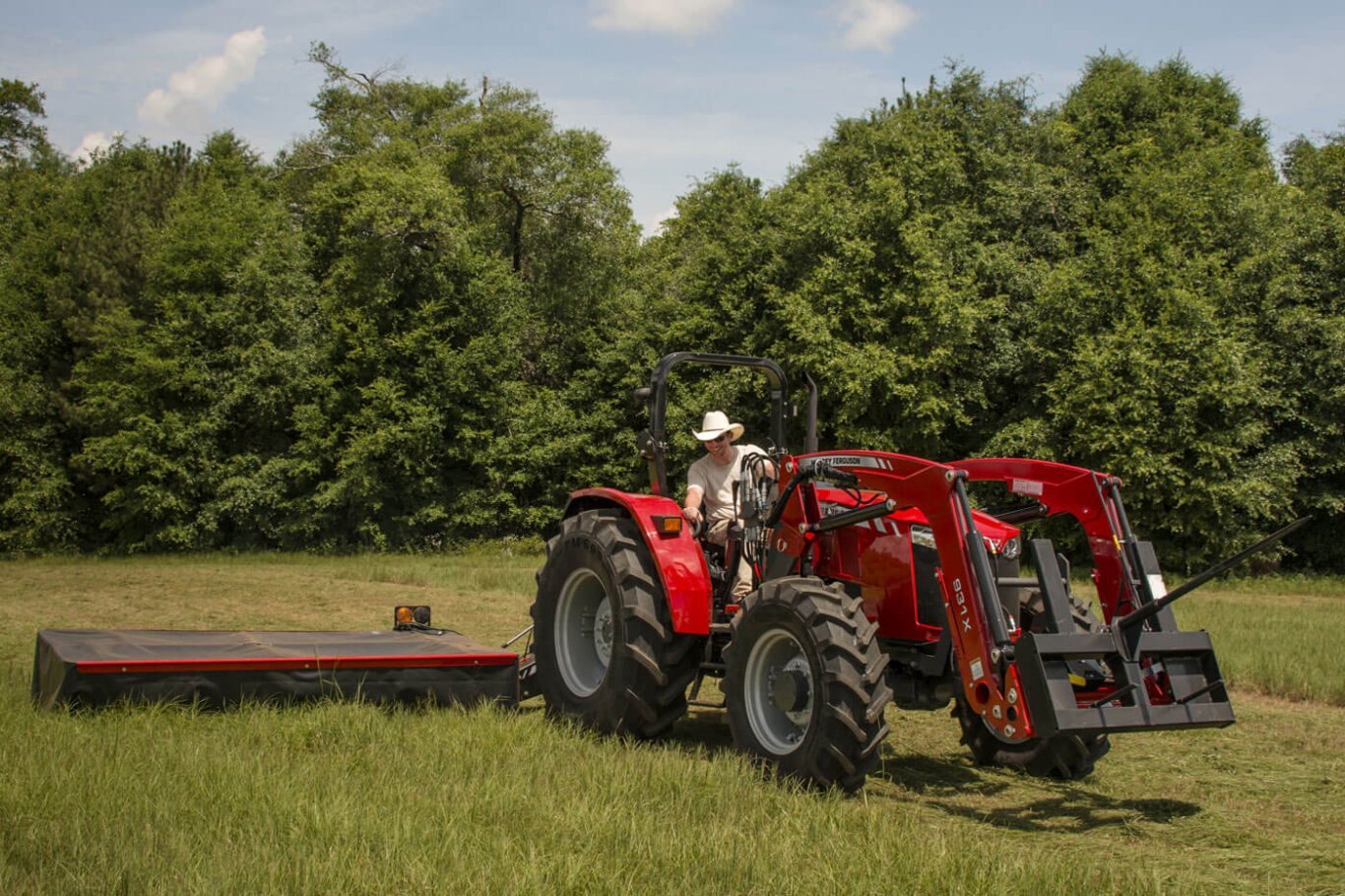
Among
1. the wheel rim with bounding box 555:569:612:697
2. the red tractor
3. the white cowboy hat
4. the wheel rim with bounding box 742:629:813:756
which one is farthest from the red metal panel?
the wheel rim with bounding box 742:629:813:756

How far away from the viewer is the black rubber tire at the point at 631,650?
717cm

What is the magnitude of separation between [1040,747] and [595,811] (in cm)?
296

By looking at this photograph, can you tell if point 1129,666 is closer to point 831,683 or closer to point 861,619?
point 861,619

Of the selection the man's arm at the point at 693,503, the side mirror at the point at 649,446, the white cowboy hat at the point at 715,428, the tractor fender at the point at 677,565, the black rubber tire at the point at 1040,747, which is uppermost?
the white cowboy hat at the point at 715,428

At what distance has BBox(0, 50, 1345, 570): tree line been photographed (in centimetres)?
2294

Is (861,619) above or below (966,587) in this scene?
below

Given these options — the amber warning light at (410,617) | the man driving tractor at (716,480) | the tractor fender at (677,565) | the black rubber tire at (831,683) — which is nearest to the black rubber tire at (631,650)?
the tractor fender at (677,565)

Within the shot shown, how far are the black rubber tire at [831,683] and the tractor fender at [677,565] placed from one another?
82cm

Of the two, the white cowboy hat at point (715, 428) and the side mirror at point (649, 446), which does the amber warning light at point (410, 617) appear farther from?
the white cowboy hat at point (715, 428)

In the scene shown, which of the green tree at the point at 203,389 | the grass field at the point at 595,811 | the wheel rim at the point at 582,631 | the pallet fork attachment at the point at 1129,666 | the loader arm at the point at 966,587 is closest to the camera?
the grass field at the point at 595,811

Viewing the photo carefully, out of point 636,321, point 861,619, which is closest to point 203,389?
point 636,321

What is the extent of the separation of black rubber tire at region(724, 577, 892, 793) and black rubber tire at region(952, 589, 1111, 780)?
0.93 m

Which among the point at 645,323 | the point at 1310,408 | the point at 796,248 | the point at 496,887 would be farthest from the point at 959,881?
the point at 645,323

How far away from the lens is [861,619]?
599cm
